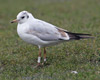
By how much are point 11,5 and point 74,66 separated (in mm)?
10721

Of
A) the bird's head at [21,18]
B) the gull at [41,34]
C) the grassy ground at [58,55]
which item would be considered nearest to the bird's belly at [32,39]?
the gull at [41,34]

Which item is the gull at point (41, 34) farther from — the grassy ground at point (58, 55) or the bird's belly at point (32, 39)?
the grassy ground at point (58, 55)

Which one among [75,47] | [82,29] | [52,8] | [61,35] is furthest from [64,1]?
[61,35]

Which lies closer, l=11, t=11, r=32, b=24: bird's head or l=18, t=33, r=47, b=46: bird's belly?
l=18, t=33, r=47, b=46: bird's belly

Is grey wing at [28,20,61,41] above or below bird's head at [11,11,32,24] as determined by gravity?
below

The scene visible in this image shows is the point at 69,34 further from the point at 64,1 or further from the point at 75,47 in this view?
the point at 64,1

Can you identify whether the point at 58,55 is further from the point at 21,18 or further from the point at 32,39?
the point at 21,18

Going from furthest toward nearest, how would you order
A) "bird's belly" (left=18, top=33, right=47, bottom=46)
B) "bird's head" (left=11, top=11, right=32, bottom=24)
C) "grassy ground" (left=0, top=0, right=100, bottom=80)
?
1. "bird's head" (left=11, top=11, right=32, bottom=24)
2. "bird's belly" (left=18, top=33, right=47, bottom=46)
3. "grassy ground" (left=0, top=0, right=100, bottom=80)

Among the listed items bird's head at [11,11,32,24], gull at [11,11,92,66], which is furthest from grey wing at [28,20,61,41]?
bird's head at [11,11,32,24]

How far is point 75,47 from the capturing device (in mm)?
7656

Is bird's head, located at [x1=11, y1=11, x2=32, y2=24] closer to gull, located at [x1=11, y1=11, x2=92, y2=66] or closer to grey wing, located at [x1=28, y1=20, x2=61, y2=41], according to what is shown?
gull, located at [x1=11, y1=11, x2=92, y2=66]

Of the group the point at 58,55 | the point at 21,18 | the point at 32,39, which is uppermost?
the point at 21,18

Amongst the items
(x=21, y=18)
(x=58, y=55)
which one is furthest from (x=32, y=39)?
(x=58, y=55)

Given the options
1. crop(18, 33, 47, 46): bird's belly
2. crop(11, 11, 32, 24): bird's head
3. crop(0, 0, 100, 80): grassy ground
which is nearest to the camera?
crop(0, 0, 100, 80): grassy ground
